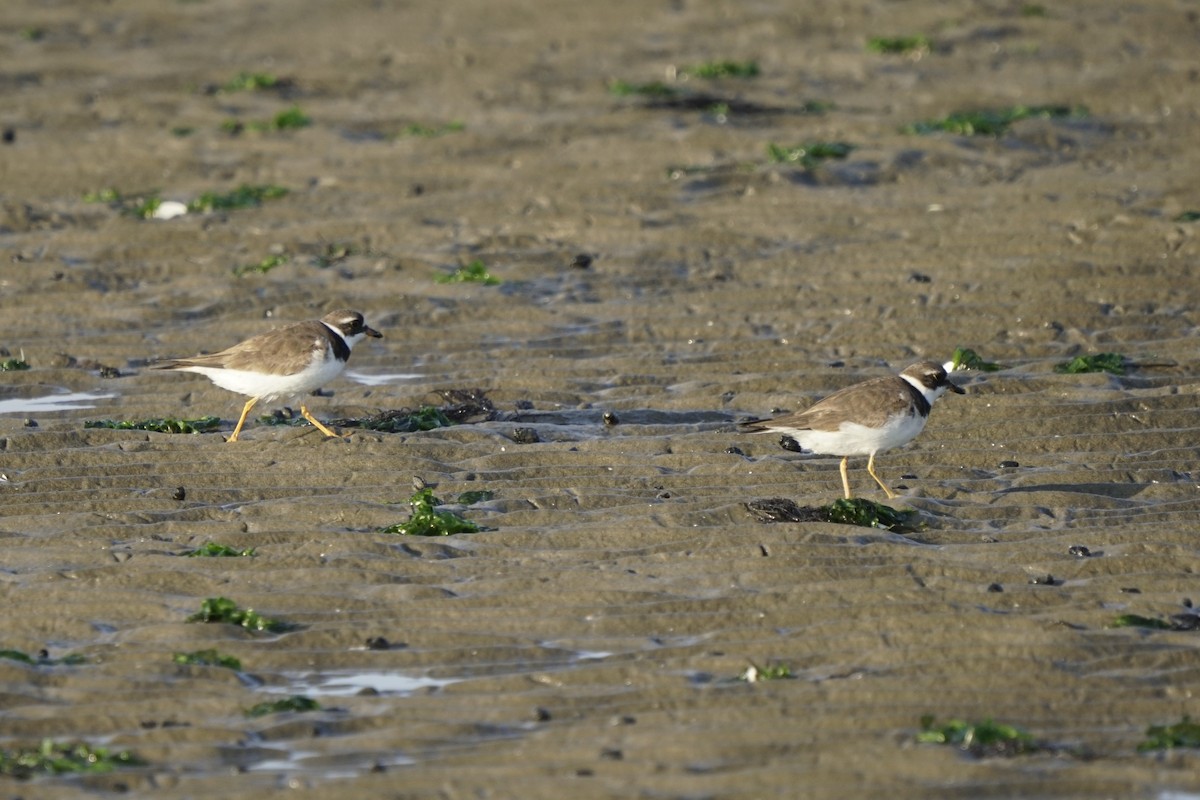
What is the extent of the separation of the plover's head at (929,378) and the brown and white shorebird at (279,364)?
12.7ft

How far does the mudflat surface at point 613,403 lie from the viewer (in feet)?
25.0

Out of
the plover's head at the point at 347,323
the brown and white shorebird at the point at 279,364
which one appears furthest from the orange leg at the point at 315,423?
the plover's head at the point at 347,323

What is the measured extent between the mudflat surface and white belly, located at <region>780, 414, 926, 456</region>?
295mm

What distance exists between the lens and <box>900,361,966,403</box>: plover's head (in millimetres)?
11328

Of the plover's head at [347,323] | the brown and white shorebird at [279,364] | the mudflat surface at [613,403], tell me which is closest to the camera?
the mudflat surface at [613,403]

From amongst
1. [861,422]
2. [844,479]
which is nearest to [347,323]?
[844,479]

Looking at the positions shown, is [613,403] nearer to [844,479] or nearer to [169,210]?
[844,479]

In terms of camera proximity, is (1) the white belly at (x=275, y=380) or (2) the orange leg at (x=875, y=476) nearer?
(2) the orange leg at (x=875, y=476)

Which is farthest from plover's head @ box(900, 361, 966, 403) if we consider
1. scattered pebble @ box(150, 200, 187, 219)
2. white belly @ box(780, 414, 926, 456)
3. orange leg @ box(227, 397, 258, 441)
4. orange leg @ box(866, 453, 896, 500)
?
scattered pebble @ box(150, 200, 187, 219)

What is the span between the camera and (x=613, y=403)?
1262 centimetres

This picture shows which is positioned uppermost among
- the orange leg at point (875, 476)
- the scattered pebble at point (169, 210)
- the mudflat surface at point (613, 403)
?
the scattered pebble at point (169, 210)

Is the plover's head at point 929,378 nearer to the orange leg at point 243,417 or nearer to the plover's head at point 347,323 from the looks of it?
the plover's head at point 347,323

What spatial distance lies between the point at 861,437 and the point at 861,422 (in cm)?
9

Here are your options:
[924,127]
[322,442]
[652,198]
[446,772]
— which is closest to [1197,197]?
[924,127]
